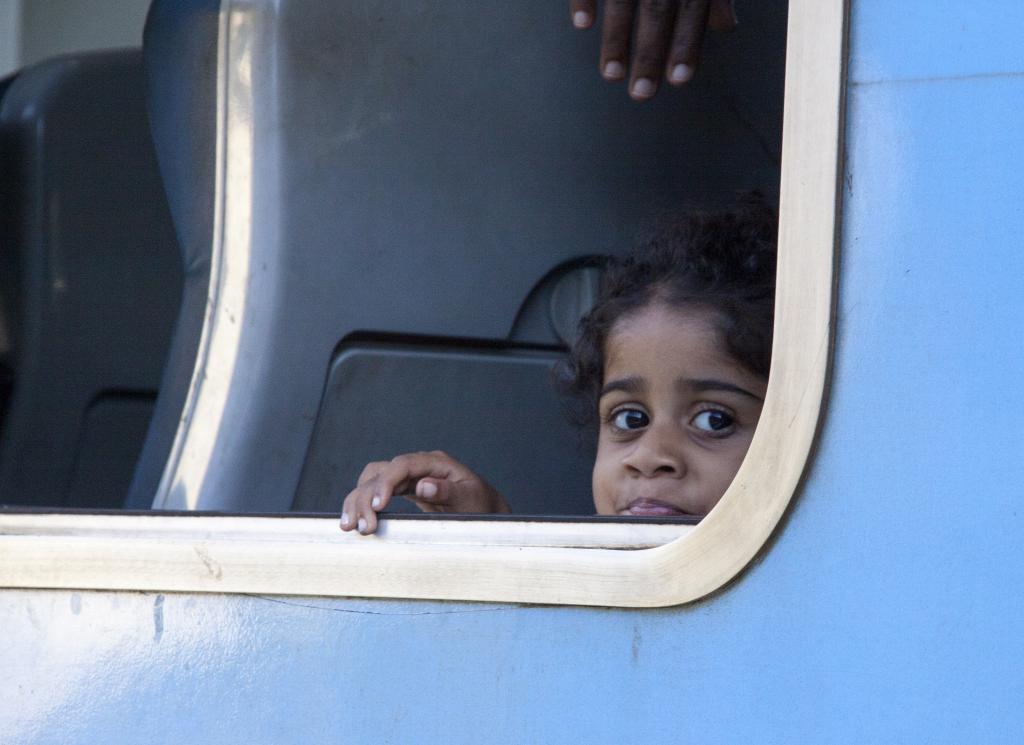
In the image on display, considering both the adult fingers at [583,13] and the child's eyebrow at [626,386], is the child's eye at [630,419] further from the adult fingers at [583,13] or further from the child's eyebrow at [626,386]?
the adult fingers at [583,13]

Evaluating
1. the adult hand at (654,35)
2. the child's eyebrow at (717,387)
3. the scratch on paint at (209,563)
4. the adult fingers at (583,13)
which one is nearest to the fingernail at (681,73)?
the adult hand at (654,35)

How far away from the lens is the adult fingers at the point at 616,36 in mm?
1604

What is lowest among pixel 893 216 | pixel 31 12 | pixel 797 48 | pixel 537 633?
pixel 537 633

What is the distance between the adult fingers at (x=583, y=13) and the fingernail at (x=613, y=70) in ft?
0.20

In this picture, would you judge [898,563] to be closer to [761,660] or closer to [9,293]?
[761,660]

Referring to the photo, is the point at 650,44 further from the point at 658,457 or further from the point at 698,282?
the point at 658,457

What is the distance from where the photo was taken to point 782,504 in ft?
2.83

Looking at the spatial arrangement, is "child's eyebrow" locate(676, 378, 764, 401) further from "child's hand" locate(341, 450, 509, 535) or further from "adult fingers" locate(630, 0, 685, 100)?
"adult fingers" locate(630, 0, 685, 100)

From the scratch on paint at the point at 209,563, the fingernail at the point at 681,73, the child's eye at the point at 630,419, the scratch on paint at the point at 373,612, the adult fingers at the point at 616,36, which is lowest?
the scratch on paint at the point at 373,612

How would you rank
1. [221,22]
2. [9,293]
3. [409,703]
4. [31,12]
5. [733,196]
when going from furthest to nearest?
[31,12], [9,293], [733,196], [221,22], [409,703]

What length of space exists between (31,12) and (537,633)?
3.44m

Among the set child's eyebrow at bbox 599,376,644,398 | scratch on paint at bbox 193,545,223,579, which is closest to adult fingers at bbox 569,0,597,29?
child's eyebrow at bbox 599,376,644,398

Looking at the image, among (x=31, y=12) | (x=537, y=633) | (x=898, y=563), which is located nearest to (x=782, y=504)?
(x=898, y=563)

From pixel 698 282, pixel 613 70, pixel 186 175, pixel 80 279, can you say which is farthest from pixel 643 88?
pixel 80 279
